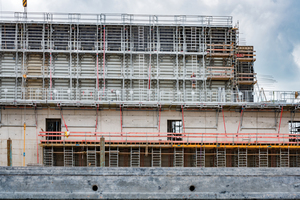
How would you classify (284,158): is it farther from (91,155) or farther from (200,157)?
(91,155)

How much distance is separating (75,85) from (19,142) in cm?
660

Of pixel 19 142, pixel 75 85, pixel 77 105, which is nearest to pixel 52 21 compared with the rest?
pixel 75 85

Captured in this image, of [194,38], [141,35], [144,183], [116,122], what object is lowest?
[144,183]

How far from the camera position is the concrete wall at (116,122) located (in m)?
19.8

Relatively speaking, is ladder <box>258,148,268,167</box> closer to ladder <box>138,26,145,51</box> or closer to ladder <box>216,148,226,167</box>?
ladder <box>216,148,226,167</box>

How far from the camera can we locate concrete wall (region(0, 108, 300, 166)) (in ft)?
64.8

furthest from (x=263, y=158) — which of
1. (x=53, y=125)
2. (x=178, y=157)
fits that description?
(x=53, y=125)

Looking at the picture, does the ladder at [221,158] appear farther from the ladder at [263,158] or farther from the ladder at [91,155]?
the ladder at [91,155]

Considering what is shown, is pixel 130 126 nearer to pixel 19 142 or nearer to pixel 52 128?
pixel 52 128

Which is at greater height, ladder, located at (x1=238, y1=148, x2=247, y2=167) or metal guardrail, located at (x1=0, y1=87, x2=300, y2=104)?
metal guardrail, located at (x1=0, y1=87, x2=300, y2=104)

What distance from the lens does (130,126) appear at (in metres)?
20.2

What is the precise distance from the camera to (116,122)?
2030 centimetres

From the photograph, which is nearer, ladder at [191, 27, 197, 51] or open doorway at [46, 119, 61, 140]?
open doorway at [46, 119, 61, 140]

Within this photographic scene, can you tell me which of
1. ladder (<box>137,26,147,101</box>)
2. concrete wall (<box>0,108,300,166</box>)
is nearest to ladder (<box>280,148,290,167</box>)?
concrete wall (<box>0,108,300,166</box>)
